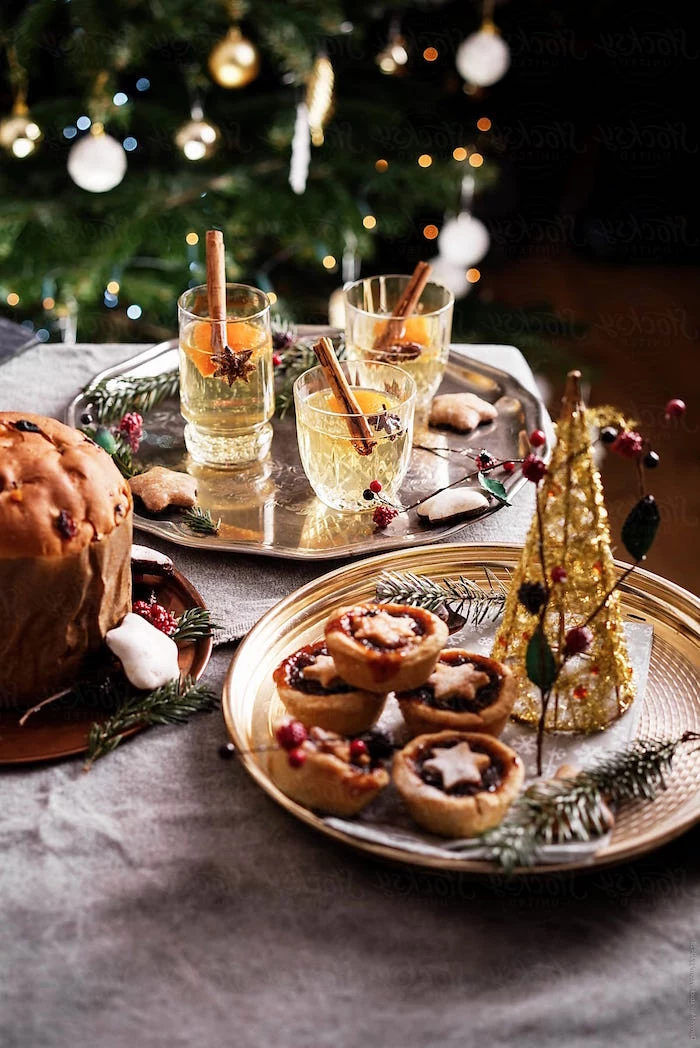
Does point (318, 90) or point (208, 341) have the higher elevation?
point (318, 90)

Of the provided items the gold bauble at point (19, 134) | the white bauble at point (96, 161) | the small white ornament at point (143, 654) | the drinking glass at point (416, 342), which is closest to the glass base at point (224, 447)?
the drinking glass at point (416, 342)

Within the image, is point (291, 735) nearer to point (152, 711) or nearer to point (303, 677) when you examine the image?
point (303, 677)

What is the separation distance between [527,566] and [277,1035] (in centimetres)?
47

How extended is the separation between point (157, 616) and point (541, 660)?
0.41 m

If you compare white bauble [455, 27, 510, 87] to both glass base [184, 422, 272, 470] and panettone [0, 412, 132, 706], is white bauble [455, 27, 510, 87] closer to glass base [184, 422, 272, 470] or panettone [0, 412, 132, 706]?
glass base [184, 422, 272, 470]

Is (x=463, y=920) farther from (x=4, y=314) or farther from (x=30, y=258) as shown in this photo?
(x=4, y=314)

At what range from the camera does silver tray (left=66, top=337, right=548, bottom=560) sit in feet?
4.46

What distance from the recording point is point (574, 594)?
1.07 meters

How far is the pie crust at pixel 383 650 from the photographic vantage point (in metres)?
0.98

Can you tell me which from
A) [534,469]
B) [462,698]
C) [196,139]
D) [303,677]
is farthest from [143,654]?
[196,139]

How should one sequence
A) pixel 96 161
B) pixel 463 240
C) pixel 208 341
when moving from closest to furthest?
pixel 208 341 < pixel 96 161 < pixel 463 240

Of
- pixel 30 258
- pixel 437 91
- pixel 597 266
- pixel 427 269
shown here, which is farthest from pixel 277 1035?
pixel 597 266

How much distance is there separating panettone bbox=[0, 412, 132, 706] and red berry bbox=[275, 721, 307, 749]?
24 centimetres

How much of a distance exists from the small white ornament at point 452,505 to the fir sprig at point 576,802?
0.45m
